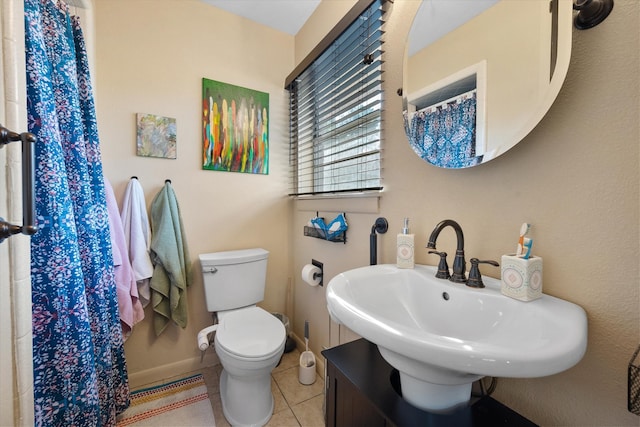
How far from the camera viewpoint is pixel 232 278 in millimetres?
1622

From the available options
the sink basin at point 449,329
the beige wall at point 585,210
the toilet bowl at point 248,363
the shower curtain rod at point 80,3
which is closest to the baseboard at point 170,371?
the toilet bowl at point 248,363

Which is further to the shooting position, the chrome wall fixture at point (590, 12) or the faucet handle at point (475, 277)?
the faucet handle at point (475, 277)

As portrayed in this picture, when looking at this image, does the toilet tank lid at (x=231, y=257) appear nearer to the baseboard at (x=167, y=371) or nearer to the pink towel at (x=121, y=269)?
the pink towel at (x=121, y=269)

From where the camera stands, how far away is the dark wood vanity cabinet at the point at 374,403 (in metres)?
0.63

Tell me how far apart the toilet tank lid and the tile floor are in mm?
759

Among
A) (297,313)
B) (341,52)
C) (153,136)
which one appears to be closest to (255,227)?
(297,313)

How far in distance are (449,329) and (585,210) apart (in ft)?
1.48

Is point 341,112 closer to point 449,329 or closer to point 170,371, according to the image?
point 449,329

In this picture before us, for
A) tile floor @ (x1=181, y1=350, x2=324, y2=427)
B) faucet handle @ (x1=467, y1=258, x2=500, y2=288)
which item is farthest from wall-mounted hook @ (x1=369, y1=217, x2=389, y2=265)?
tile floor @ (x1=181, y1=350, x2=324, y2=427)

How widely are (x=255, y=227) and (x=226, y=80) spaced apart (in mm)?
1061

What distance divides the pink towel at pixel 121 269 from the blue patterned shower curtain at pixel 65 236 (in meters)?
0.13

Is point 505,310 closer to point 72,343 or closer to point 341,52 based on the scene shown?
point 72,343

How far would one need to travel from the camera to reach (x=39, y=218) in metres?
→ 0.82

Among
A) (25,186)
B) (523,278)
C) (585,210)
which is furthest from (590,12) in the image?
(25,186)
